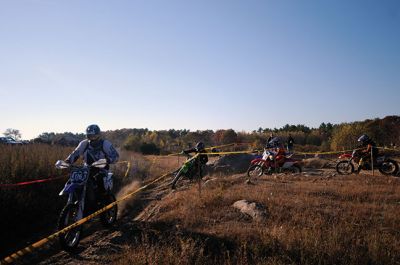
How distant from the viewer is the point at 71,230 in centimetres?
695

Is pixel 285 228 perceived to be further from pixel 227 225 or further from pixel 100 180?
pixel 100 180

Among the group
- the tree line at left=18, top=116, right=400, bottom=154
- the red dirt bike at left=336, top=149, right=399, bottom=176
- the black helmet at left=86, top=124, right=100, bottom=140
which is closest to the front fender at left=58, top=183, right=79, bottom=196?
the black helmet at left=86, top=124, right=100, bottom=140

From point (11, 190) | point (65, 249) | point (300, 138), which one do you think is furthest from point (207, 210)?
point (300, 138)

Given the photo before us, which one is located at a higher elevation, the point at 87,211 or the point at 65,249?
the point at 87,211

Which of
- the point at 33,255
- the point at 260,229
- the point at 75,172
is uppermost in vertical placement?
the point at 75,172

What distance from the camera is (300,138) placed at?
51.5 m

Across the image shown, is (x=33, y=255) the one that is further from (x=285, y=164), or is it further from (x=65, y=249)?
(x=285, y=164)

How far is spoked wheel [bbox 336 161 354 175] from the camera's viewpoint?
16.0 meters

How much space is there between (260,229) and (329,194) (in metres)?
4.19

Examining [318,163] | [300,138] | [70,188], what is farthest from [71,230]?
[300,138]

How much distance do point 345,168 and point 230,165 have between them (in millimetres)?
6576

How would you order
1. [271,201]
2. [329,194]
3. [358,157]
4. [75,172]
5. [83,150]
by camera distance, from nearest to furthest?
[75,172]
[83,150]
[271,201]
[329,194]
[358,157]

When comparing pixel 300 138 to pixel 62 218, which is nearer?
pixel 62 218

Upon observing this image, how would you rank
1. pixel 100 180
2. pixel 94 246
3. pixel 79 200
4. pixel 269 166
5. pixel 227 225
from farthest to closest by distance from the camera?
pixel 269 166, pixel 100 180, pixel 227 225, pixel 79 200, pixel 94 246
